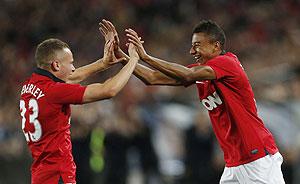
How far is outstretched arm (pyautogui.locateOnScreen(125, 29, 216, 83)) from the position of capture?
662 centimetres

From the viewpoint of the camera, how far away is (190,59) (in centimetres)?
1485

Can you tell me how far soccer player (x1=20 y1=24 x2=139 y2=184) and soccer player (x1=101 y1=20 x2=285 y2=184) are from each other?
60 cm

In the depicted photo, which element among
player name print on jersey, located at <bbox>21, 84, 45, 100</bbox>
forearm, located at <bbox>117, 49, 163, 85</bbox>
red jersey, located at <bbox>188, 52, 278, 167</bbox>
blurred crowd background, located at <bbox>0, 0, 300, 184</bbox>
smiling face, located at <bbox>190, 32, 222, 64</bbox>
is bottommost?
red jersey, located at <bbox>188, 52, 278, 167</bbox>

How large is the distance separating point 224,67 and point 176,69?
43 cm

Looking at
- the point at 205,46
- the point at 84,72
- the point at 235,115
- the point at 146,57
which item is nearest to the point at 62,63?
the point at 146,57

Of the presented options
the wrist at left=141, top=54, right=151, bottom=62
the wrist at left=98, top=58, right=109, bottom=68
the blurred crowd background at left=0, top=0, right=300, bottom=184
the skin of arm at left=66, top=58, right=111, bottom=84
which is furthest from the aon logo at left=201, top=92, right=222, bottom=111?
the blurred crowd background at left=0, top=0, right=300, bottom=184

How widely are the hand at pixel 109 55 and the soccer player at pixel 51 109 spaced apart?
0.57 meters

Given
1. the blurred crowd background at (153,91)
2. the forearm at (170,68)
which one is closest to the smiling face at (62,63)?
Answer: the forearm at (170,68)

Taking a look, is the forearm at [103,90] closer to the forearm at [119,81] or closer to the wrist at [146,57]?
the forearm at [119,81]

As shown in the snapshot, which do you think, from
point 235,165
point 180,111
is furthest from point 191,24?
point 235,165

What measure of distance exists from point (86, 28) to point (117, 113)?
5.48 metres

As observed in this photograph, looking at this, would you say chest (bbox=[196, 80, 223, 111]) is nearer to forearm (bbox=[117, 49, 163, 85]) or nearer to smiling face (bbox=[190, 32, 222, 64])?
smiling face (bbox=[190, 32, 222, 64])

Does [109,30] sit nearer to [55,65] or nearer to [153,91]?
[55,65]

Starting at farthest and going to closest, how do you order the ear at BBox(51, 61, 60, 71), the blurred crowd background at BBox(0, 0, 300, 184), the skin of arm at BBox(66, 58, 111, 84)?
the blurred crowd background at BBox(0, 0, 300, 184), the skin of arm at BBox(66, 58, 111, 84), the ear at BBox(51, 61, 60, 71)
